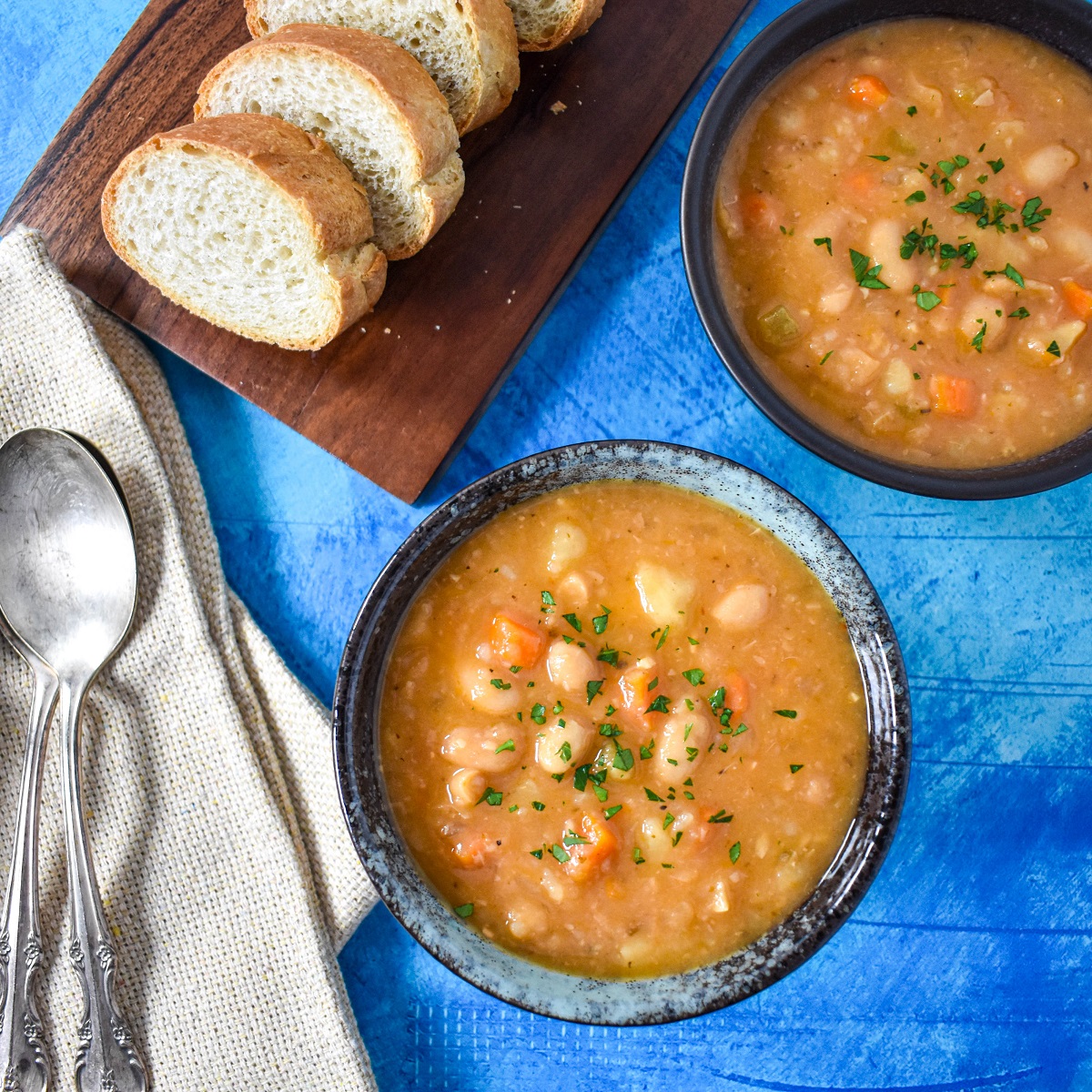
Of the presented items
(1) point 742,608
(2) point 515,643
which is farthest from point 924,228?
(2) point 515,643

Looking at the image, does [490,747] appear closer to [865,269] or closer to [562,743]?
[562,743]

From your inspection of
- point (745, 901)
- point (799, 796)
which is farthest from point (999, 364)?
point (745, 901)

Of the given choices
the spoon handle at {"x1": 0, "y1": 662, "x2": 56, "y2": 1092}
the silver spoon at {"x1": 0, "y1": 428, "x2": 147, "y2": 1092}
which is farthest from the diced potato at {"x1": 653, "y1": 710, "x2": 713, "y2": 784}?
the spoon handle at {"x1": 0, "y1": 662, "x2": 56, "y2": 1092}

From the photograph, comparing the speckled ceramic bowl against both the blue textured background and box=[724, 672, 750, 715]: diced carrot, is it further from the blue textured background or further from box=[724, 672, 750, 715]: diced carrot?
the blue textured background

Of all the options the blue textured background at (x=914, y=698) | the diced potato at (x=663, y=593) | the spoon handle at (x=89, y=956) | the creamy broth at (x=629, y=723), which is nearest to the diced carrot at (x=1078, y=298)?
the blue textured background at (x=914, y=698)

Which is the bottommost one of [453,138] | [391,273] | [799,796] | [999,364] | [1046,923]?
[1046,923]

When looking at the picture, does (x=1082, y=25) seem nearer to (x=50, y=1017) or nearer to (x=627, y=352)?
(x=627, y=352)

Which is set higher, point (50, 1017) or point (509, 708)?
point (509, 708)
